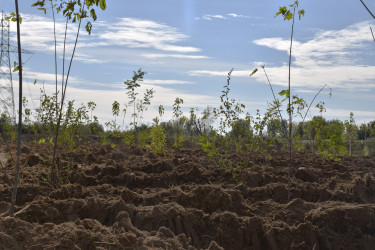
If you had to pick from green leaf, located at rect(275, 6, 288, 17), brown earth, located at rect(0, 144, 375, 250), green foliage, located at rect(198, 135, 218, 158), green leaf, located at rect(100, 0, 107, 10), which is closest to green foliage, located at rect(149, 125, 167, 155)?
green foliage, located at rect(198, 135, 218, 158)

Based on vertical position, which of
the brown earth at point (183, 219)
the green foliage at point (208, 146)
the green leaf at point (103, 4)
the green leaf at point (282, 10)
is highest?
the green leaf at point (282, 10)

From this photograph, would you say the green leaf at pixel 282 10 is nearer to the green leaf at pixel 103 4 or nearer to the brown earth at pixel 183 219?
the green leaf at pixel 103 4

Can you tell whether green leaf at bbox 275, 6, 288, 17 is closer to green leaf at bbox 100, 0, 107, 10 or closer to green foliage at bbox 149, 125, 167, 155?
green leaf at bbox 100, 0, 107, 10

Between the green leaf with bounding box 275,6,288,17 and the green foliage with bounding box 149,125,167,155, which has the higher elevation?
the green leaf with bounding box 275,6,288,17

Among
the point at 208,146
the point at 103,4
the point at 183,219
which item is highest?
the point at 103,4

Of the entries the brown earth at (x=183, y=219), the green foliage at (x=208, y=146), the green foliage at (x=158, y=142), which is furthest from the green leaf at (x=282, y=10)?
the green foliage at (x=158, y=142)

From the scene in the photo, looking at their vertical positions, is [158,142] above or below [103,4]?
below

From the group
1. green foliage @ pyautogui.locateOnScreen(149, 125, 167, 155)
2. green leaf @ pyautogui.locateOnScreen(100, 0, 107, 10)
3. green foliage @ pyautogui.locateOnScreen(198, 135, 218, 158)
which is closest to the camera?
green leaf @ pyautogui.locateOnScreen(100, 0, 107, 10)

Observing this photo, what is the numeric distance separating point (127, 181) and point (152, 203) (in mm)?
1778

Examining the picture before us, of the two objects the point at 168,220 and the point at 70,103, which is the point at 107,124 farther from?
the point at 168,220

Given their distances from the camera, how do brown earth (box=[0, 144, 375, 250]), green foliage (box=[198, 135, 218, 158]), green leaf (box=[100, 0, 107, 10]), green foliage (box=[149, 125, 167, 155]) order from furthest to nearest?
green foliage (box=[149, 125, 167, 155]) < green foliage (box=[198, 135, 218, 158]) < brown earth (box=[0, 144, 375, 250]) < green leaf (box=[100, 0, 107, 10])

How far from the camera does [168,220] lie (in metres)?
4.97

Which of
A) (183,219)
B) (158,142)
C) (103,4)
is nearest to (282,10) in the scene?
(103,4)

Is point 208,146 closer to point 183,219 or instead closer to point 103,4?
point 183,219
